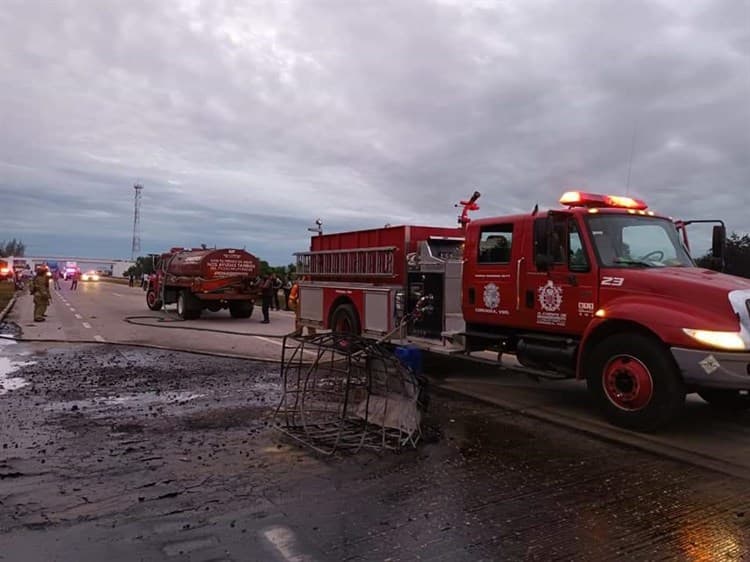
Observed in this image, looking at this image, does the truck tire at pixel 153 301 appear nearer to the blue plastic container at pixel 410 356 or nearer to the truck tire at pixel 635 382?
the blue plastic container at pixel 410 356

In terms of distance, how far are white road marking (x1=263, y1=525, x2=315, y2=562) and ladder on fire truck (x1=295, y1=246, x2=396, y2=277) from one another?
6.31 metres

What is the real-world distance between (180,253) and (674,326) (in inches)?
824

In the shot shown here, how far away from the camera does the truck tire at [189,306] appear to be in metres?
21.8

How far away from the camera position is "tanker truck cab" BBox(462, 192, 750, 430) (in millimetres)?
5980

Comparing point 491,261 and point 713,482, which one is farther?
point 491,261

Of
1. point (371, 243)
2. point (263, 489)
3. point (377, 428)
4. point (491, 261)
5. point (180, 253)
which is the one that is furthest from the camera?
point (180, 253)

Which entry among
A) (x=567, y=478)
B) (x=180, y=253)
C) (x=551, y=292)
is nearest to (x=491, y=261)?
(x=551, y=292)

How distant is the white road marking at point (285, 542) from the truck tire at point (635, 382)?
4006 mm

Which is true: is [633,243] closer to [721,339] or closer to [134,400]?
[721,339]

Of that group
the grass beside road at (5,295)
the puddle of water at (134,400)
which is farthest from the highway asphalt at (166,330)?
the grass beside road at (5,295)

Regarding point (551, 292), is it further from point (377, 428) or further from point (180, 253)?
point (180, 253)

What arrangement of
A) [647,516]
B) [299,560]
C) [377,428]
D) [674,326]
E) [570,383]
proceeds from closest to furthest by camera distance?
[299,560] → [647,516] → [674,326] → [377,428] → [570,383]

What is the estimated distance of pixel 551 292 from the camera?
7547 mm

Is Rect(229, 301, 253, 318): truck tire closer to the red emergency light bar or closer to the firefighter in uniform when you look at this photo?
the firefighter in uniform
